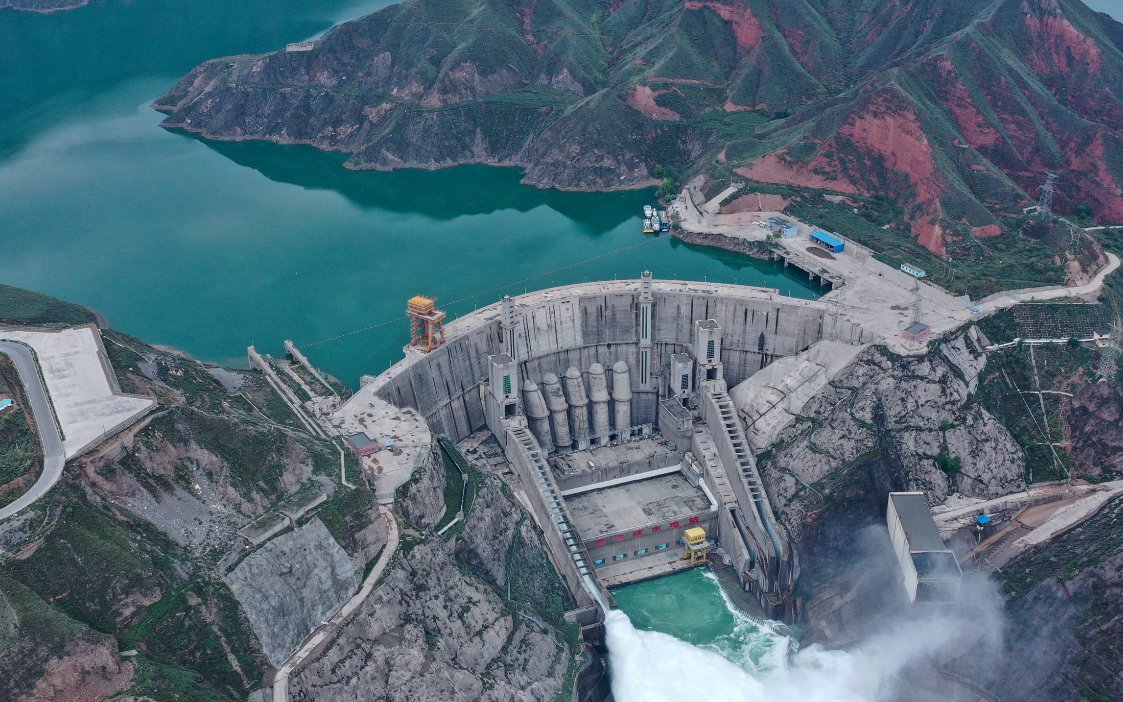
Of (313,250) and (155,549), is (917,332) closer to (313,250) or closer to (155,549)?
(155,549)

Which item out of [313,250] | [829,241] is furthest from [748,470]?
[313,250]

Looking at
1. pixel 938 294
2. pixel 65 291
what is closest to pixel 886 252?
pixel 938 294

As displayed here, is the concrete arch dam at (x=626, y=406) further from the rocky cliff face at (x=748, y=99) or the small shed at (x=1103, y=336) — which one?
the rocky cliff face at (x=748, y=99)

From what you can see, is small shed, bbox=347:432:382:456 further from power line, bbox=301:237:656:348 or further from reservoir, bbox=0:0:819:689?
power line, bbox=301:237:656:348

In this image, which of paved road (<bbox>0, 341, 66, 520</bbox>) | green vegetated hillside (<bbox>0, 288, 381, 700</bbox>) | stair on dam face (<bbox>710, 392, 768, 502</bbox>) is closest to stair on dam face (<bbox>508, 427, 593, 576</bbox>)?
stair on dam face (<bbox>710, 392, 768, 502</bbox>)

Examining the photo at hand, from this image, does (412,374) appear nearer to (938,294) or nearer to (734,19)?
(938,294)
